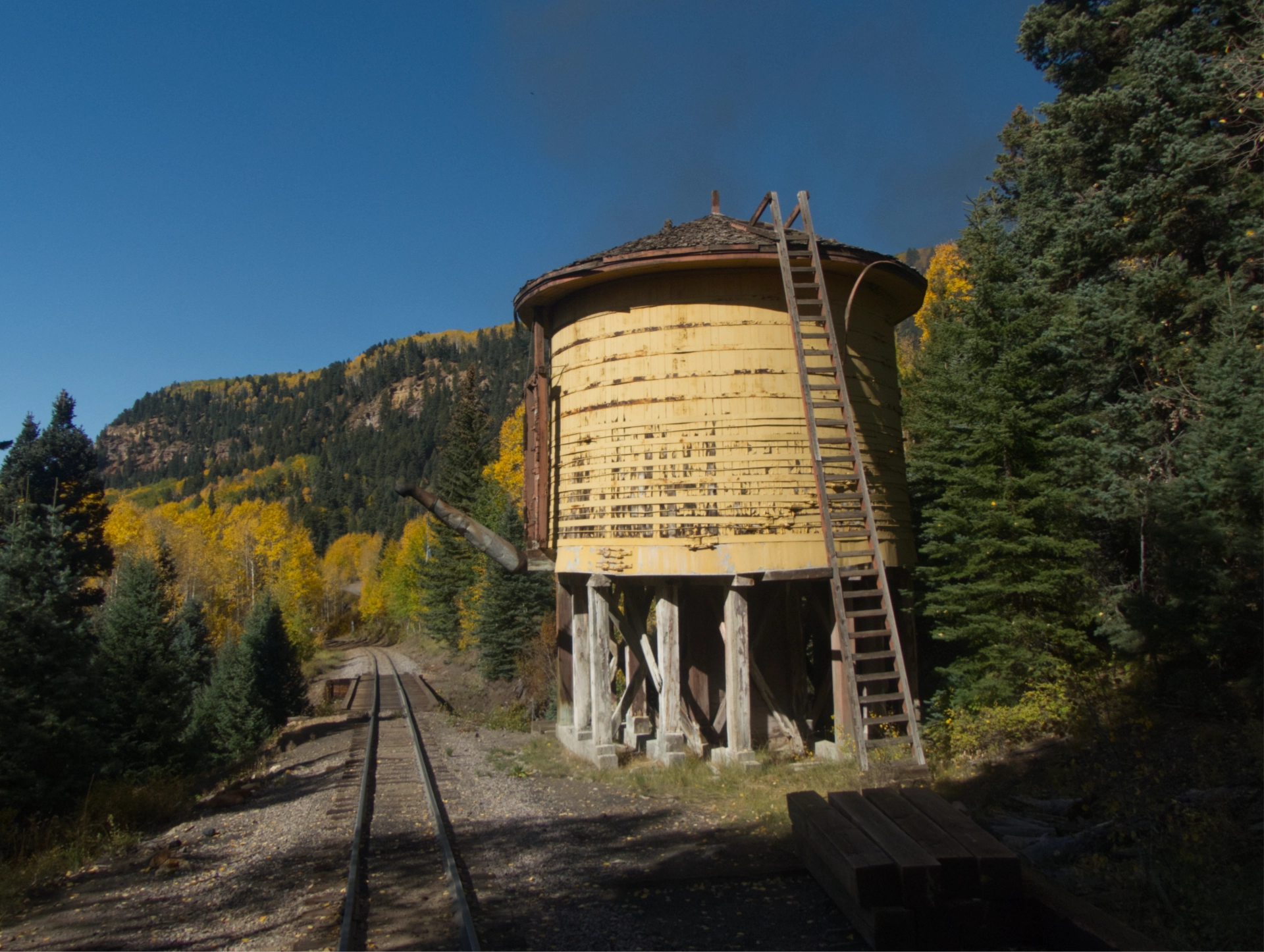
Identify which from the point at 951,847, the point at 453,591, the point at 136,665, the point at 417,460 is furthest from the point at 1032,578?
the point at 417,460

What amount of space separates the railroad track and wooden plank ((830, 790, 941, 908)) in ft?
8.25

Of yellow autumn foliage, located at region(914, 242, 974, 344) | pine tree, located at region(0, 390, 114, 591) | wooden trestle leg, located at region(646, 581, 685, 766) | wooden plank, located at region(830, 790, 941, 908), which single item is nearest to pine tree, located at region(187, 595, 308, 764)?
pine tree, located at region(0, 390, 114, 591)

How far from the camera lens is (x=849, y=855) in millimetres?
4652

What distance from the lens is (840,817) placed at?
5469 mm

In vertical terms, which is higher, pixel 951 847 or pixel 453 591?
pixel 453 591

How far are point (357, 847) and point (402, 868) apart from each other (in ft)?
2.66

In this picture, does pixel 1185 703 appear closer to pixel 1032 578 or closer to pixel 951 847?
pixel 1032 578

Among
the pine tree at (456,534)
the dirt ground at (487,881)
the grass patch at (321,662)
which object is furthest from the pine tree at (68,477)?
the dirt ground at (487,881)

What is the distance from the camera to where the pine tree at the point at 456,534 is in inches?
1549

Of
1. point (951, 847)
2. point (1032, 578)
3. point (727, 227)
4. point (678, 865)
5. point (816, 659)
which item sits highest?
point (727, 227)

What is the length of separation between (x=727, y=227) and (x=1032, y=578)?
643 cm

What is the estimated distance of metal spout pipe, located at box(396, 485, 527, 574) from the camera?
12953 millimetres

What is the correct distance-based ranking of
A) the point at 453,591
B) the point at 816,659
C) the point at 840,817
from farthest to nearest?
the point at 453,591 → the point at 816,659 → the point at 840,817

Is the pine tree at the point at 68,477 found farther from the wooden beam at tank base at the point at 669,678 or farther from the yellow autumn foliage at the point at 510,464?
the wooden beam at tank base at the point at 669,678
